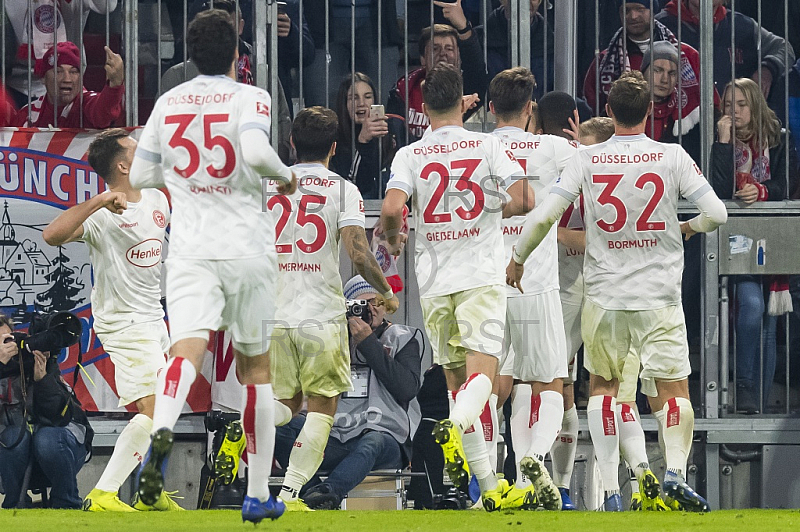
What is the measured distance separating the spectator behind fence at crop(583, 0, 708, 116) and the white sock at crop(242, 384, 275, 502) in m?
4.06

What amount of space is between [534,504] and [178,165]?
253cm

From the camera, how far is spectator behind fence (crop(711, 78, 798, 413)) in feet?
28.4

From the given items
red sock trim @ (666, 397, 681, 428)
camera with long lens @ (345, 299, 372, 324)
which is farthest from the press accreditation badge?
red sock trim @ (666, 397, 681, 428)

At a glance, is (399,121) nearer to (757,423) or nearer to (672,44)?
(672,44)

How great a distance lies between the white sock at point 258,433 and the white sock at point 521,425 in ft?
6.26

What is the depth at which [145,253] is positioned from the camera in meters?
7.02

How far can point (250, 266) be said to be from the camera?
5453 mm

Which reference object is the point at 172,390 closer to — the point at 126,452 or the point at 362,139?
the point at 126,452

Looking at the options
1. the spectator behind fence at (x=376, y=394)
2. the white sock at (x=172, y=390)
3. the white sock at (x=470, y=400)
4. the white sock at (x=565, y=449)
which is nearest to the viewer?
the white sock at (x=172, y=390)

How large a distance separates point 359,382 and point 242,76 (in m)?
2.15

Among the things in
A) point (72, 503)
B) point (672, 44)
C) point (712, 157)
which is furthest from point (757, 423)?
point (72, 503)

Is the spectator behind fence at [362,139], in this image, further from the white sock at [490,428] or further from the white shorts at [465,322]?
the white shorts at [465,322]

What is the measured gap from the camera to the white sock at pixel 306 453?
6.89 m

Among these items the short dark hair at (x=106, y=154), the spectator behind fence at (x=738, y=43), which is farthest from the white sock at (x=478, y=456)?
the spectator behind fence at (x=738, y=43)
